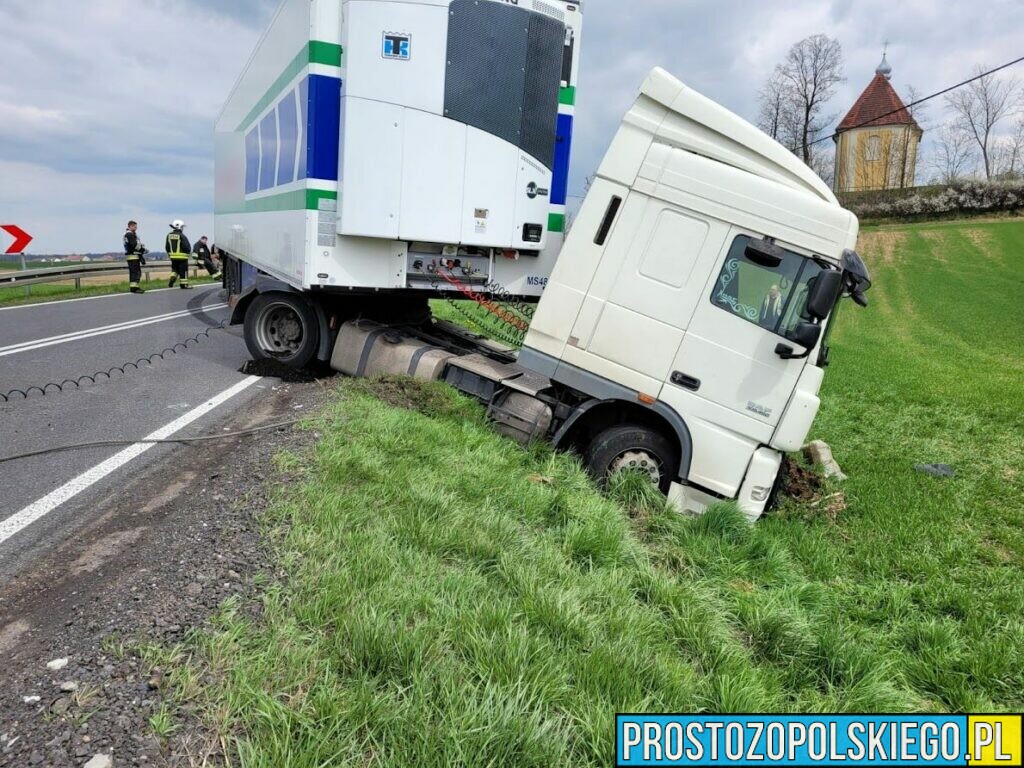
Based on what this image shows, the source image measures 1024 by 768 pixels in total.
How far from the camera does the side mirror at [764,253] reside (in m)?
4.79

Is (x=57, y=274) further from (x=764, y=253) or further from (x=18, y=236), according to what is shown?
(x=764, y=253)

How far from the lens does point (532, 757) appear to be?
1960mm

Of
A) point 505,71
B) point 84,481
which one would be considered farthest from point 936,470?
point 84,481

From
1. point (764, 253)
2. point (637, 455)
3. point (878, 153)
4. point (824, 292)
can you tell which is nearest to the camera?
point (824, 292)

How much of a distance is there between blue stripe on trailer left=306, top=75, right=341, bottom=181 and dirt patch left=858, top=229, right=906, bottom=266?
3182 centimetres

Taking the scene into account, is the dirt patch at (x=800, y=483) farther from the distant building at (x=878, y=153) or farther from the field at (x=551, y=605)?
the distant building at (x=878, y=153)

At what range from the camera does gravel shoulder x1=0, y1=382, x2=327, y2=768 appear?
6.21 feet

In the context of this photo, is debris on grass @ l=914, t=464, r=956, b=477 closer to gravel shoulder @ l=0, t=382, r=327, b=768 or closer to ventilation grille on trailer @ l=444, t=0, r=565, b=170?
ventilation grille on trailer @ l=444, t=0, r=565, b=170

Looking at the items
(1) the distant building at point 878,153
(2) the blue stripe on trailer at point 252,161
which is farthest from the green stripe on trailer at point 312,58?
(1) the distant building at point 878,153

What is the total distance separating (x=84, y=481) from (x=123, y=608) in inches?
79.2

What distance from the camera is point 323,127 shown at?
19.9 ft

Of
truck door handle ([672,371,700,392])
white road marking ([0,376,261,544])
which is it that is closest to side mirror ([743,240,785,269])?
truck door handle ([672,371,700,392])

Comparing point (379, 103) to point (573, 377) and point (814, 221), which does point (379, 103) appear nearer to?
point (573, 377)

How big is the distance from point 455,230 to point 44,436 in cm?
366
